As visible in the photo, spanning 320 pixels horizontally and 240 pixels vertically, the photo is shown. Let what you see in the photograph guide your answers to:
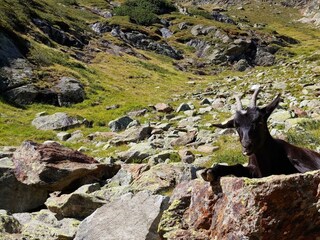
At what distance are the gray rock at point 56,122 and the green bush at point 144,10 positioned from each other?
6896cm

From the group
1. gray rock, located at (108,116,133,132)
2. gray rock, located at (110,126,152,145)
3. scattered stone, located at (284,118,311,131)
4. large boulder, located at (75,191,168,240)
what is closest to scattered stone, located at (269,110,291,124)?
scattered stone, located at (284,118,311,131)

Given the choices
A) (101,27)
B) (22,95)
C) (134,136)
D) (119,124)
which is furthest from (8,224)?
(101,27)

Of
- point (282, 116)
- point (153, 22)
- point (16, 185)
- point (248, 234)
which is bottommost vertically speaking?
point (153, 22)

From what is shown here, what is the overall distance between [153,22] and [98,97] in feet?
207

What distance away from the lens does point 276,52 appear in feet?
260

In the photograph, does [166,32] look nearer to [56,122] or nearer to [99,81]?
[99,81]

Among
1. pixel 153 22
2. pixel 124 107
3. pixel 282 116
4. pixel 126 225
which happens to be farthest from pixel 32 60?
pixel 153 22

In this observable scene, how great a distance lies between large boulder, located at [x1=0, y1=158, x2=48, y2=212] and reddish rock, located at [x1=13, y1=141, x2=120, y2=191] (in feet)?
0.60

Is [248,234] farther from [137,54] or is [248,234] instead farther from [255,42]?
[255,42]

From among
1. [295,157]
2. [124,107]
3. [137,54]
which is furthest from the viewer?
[137,54]

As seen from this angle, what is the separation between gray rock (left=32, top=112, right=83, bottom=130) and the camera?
960 inches

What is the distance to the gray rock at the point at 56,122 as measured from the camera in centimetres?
2439

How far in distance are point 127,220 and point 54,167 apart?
416 cm

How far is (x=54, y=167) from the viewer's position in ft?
36.7
